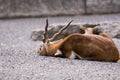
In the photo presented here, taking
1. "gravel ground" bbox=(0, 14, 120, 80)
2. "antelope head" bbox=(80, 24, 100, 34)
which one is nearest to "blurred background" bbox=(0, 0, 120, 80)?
"gravel ground" bbox=(0, 14, 120, 80)

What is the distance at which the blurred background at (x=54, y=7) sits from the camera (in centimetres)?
1152

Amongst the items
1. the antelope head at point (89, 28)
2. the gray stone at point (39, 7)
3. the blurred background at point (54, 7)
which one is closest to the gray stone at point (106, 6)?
the blurred background at point (54, 7)

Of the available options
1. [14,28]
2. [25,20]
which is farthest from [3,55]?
[25,20]

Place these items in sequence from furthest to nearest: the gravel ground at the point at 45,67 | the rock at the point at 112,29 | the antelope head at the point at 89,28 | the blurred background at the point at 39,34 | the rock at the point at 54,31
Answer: the rock at the point at 112,29
the antelope head at the point at 89,28
the rock at the point at 54,31
the blurred background at the point at 39,34
the gravel ground at the point at 45,67

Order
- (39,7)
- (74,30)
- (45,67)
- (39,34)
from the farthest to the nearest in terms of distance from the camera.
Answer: (39,7) < (74,30) < (39,34) < (45,67)

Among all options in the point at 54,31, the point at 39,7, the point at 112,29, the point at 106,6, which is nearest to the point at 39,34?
the point at 54,31

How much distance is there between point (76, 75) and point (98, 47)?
1273 mm

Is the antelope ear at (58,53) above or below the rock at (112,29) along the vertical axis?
above

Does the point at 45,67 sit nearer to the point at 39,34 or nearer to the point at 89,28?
the point at 39,34

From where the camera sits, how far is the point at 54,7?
1188 cm

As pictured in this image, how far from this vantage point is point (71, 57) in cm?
630

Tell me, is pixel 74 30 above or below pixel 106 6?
above

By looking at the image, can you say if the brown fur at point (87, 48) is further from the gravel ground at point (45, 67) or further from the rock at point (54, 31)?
the rock at point (54, 31)

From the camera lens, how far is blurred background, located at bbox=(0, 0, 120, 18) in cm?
1152
